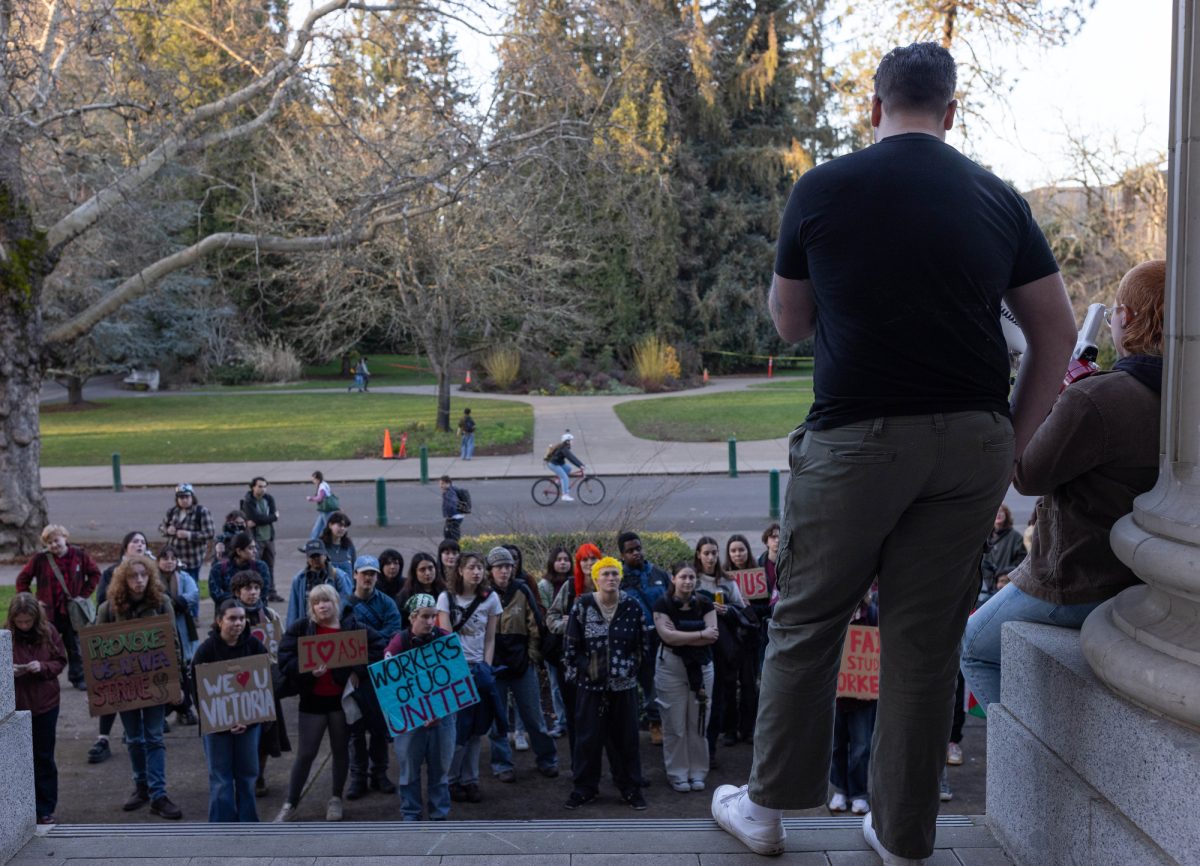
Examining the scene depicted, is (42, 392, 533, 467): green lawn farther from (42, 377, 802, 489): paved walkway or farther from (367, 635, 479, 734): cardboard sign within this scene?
(367, 635, 479, 734): cardboard sign

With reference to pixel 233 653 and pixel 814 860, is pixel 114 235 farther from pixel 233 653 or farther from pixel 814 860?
pixel 814 860

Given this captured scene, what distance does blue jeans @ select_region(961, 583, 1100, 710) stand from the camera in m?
3.38

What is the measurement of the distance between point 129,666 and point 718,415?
96.6ft

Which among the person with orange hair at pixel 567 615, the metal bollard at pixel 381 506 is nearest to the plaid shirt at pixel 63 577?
the person with orange hair at pixel 567 615

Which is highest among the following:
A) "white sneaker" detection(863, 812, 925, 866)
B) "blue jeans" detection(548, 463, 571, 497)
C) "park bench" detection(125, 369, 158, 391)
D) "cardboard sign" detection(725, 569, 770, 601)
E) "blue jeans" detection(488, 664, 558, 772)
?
"park bench" detection(125, 369, 158, 391)

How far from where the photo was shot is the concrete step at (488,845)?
334cm

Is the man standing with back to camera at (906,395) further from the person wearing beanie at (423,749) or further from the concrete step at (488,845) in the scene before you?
the person wearing beanie at (423,749)

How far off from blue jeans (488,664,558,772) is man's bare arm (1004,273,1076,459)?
6.46 meters

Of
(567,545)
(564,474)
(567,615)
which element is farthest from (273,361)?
(567,615)

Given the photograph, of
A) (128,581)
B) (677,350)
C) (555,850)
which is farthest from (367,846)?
(677,350)

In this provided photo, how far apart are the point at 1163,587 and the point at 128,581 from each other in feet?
25.4

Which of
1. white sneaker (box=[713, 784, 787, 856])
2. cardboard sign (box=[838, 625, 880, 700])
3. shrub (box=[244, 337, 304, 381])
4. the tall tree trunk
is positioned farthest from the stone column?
shrub (box=[244, 337, 304, 381])

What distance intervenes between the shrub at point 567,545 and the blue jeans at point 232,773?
501 centimetres

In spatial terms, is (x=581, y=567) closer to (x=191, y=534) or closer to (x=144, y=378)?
(x=191, y=534)
